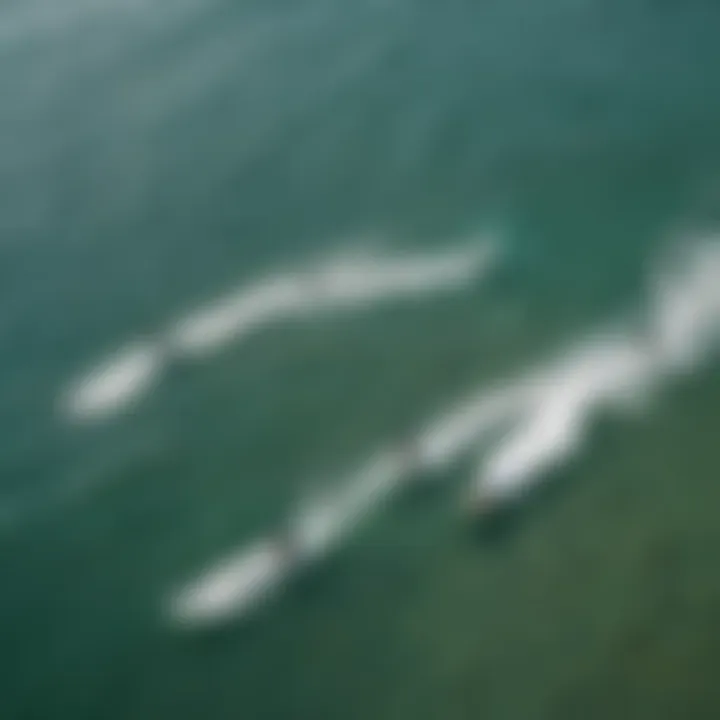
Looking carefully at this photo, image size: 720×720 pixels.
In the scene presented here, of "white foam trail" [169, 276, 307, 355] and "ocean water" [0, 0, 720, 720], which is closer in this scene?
"ocean water" [0, 0, 720, 720]

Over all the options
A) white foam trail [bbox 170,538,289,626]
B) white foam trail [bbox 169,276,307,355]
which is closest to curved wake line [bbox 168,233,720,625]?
white foam trail [bbox 170,538,289,626]

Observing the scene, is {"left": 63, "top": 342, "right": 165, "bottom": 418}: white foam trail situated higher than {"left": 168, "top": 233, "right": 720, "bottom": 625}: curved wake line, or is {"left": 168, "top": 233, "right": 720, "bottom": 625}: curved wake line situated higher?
{"left": 63, "top": 342, "right": 165, "bottom": 418}: white foam trail

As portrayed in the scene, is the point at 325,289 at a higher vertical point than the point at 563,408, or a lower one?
higher

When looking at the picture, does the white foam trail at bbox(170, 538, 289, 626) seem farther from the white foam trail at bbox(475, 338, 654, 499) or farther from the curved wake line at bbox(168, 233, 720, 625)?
the white foam trail at bbox(475, 338, 654, 499)

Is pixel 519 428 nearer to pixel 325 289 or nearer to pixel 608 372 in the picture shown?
pixel 608 372

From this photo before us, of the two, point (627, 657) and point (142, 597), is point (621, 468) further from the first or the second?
point (142, 597)

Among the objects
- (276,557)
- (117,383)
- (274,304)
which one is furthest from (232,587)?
(274,304)
